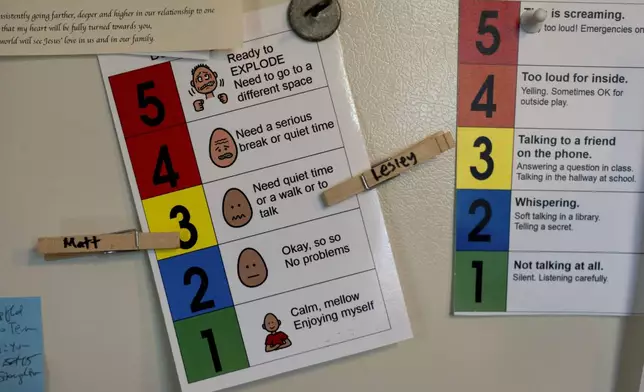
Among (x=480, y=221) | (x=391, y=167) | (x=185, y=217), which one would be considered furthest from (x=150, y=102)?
(x=480, y=221)

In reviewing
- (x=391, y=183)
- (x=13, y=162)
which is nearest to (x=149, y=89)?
(x=13, y=162)

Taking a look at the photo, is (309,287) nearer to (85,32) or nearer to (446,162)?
(446,162)

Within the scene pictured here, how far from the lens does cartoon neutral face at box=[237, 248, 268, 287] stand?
622mm

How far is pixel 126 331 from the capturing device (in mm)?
646

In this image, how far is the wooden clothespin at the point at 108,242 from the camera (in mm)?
619

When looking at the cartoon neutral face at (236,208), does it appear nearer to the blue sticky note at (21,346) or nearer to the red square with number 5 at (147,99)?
the red square with number 5 at (147,99)

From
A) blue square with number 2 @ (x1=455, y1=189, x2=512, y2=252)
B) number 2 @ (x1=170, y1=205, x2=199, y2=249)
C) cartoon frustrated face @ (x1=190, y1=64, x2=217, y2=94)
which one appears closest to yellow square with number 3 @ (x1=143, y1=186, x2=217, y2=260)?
number 2 @ (x1=170, y1=205, x2=199, y2=249)

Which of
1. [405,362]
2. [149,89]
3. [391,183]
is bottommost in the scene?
[405,362]

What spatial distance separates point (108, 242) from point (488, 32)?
18.2 inches

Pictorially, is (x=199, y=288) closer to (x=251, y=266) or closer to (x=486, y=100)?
(x=251, y=266)

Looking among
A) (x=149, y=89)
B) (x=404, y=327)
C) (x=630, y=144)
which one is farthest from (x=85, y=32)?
(x=630, y=144)

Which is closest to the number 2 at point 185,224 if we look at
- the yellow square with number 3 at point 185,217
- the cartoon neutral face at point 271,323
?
the yellow square with number 3 at point 185,217

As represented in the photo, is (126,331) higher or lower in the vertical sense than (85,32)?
lower

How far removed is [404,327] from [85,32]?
463mm
